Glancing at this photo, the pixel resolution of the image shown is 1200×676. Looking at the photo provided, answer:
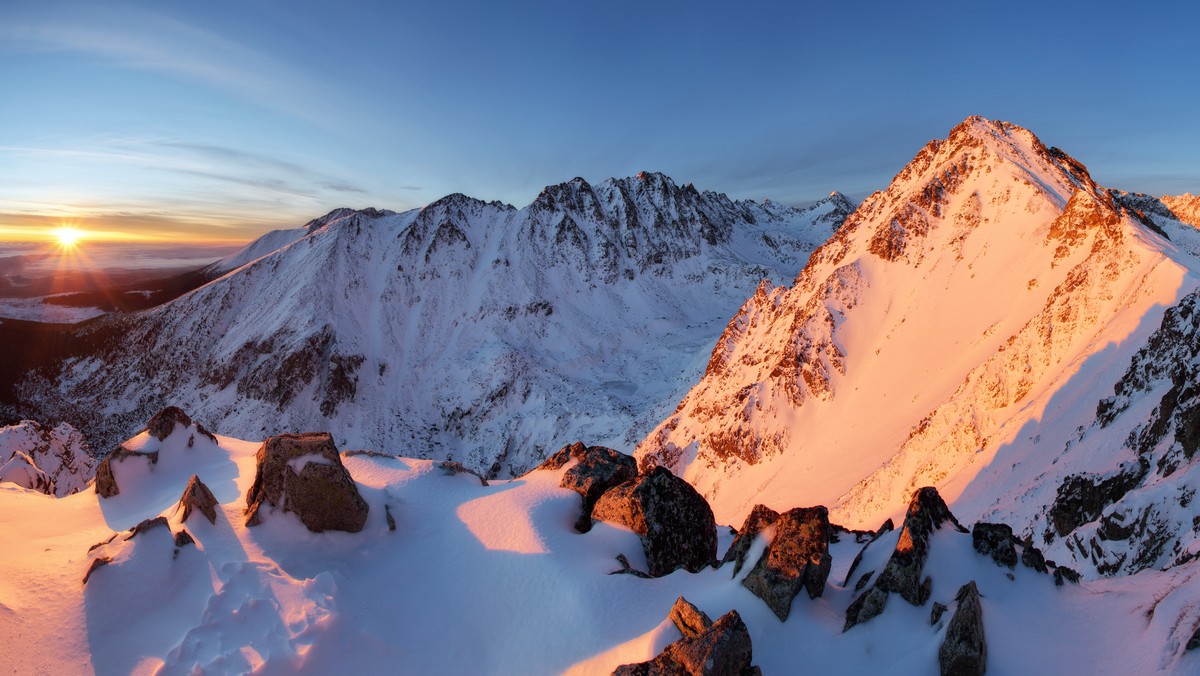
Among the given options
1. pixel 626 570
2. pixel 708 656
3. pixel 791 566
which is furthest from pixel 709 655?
pixel 626 570

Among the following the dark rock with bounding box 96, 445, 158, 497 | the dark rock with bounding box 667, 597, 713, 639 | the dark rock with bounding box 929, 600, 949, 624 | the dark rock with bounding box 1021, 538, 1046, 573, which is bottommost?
the dark rock with bounding box 96, 445, 158, 497

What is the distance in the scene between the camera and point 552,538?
14.8 metres

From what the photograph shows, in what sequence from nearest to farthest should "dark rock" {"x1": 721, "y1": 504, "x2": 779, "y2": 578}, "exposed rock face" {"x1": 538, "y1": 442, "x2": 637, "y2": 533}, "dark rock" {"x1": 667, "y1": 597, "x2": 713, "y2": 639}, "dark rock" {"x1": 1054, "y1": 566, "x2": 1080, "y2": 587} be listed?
"dark rock" {"x1": 667, "y1": 597, "x2": 713, "y2": 639}, "dark rock" {"x1": 1054, "y1": 566, "x2": 1080, "y2": 587}, "dark rock" {"x1": 721, "y1": 504, "x2": 779, "y2": 578}, "exposed rock face" {"x1": 538, "y1": 442, "x2": 637, "y2": 533}

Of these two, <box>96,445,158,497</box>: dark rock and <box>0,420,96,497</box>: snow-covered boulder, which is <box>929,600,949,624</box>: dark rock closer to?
<box>96,445,158,497</box>: dark rock

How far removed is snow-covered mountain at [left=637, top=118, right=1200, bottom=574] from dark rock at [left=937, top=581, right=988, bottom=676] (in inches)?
303

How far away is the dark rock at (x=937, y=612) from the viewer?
32.5ft

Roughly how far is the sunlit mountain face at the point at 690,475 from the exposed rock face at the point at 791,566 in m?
0.06

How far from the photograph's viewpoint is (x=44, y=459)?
3294 centimetres

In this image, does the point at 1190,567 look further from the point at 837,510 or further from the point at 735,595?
the point at 837,510

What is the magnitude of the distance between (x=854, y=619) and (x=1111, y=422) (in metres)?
24.0

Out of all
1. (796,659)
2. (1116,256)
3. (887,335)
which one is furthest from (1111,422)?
(887,335)

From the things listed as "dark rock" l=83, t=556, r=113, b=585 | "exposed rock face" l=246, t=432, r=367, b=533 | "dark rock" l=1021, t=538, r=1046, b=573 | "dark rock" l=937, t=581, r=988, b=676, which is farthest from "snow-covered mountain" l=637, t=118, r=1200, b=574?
"dark rock" l=83, t=556, r=113, b=585

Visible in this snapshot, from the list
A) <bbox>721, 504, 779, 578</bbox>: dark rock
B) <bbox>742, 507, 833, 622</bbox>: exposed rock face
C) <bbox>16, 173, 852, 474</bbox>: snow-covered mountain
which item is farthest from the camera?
<bbox>16, 173, 852, 474</bbox>: snow-covered mountain

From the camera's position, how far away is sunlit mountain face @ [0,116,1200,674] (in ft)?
34.8
